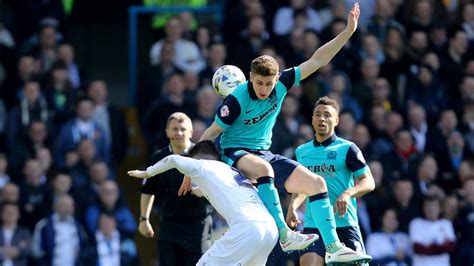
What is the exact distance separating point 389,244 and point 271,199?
19.1 ft

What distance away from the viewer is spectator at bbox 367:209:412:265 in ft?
53.8

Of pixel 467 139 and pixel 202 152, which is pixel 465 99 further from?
pixel 202 152

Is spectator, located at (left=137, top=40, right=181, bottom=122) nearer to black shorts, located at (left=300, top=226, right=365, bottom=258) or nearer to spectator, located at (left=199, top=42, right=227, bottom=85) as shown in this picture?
spectator, located at (left=199, top=42, right=227, bottom=85)

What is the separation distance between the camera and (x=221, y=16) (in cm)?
1920

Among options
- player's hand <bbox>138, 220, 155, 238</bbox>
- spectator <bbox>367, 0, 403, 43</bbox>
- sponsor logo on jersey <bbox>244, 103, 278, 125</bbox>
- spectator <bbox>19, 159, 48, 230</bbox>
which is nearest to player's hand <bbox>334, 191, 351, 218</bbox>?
sponsor logo on jersey <bbox>244, 103, 278, 125</bbox>

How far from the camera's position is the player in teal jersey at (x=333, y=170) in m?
11.9

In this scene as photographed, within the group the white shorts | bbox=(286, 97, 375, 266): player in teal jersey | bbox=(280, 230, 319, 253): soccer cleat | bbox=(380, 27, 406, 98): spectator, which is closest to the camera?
the white shorts

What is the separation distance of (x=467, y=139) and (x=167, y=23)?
4525mm

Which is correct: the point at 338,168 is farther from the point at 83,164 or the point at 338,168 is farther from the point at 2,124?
the point at 2,124

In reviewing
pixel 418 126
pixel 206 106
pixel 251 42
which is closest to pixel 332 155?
pixel 206 106

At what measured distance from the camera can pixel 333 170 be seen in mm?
12070

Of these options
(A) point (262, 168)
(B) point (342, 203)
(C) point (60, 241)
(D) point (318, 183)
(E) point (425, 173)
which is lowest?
(C) point (60, 241)

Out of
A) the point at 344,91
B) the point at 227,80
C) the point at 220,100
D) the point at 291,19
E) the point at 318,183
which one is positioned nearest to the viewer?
the point at 318,183

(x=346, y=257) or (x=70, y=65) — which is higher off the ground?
(x=70, y=65)
